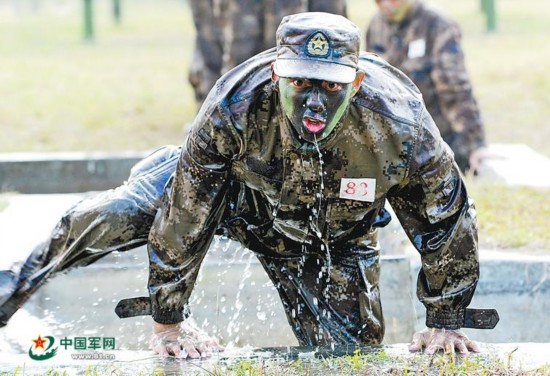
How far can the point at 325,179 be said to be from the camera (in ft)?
14.2

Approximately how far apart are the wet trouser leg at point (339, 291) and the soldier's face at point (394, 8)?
4.66 m

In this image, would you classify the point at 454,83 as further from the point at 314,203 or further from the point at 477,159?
the point at 314,203

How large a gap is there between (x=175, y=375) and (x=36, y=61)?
60.4 feet

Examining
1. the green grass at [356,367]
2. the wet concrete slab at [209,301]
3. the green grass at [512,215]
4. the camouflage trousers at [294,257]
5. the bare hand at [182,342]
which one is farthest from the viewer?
the green grass at [512,215]

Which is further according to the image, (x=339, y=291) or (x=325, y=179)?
(x=339, y=291)

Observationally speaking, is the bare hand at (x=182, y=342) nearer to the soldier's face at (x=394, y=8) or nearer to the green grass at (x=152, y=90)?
the green grass at (x=152, y=90)

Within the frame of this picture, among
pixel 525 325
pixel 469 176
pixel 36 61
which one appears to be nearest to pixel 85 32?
pixel 36 61

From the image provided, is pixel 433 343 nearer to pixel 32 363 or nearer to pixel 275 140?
pixel 275 140

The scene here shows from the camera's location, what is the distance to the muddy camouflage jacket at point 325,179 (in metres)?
4.15

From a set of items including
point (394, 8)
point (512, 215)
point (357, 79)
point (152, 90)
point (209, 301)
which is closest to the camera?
point (357, 79)

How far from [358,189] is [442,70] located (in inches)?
200

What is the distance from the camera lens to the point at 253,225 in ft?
15.6

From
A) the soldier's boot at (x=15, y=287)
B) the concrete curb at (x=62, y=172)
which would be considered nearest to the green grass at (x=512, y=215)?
the soldier's boot at (x=15, y=287)

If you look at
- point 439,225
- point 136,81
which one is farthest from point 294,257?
point 136,81
